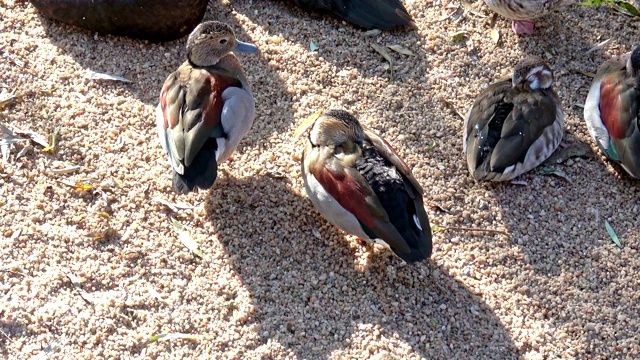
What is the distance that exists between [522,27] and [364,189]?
2682 millimetres

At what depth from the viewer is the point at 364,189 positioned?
4.95 meters

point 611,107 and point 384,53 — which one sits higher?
point 611,107

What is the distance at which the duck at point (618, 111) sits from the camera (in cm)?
566

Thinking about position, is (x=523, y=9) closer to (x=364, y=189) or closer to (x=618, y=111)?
(x=618, y=111)

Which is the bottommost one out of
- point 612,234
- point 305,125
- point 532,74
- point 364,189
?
point 305,125

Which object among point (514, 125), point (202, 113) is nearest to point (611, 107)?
point (514, 125)

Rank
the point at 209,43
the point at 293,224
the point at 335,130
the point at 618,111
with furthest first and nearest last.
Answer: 1. the point at 209,43
2. the point at 618,111
3. the point at 293,224
4. the point at 335,130

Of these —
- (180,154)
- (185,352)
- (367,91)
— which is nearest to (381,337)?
(185,352)

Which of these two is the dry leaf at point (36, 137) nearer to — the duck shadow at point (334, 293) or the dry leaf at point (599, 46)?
the duck shadow at point (334, 293)

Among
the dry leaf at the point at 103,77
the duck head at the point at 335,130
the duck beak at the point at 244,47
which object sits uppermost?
the duck head at the point at 335,130

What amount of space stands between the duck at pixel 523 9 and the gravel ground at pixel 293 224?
0.51 feet

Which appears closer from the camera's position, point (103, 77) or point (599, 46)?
point (103, 77)

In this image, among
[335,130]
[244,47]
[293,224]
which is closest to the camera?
[335,130]

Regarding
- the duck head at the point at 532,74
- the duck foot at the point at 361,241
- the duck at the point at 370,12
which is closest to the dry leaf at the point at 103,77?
the duck at the point at 370,12
